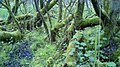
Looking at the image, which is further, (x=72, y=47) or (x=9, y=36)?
(x=9, y=36)

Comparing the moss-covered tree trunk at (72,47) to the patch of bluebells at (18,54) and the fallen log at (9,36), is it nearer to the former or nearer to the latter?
the patch of bluebells at (18,54)

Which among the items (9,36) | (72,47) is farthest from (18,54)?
(72,47)

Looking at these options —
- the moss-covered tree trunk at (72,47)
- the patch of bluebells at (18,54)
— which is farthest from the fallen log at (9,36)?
the moss-covered tree trunk at (72,47)

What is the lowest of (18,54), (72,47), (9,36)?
(18,54)

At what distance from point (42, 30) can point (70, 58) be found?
13.5 ft

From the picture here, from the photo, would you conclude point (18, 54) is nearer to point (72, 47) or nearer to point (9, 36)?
point (9, 36)

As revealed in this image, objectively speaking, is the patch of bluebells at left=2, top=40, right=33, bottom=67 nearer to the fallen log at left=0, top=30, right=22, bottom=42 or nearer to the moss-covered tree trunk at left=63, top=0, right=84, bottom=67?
the fallen log at left=0, top=30, right=22, bottom=42

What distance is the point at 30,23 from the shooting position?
7.10 meters

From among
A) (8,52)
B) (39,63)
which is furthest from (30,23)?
(39,63)

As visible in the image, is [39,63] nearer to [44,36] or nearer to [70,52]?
[70,52]

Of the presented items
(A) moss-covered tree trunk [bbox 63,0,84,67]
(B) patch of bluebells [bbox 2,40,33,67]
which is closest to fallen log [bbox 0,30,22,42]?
(B) patch of bluebells [bbox 2,40,33,67]

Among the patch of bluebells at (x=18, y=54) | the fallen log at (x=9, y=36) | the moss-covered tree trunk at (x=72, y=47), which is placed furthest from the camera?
the fallen log at (x=9, y=36)

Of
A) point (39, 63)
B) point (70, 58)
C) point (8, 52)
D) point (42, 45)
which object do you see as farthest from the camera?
point (42, 45)

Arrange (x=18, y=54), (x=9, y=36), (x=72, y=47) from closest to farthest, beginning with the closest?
(x=72, y=47), (x=18, y=54), (x=9, y=36)
